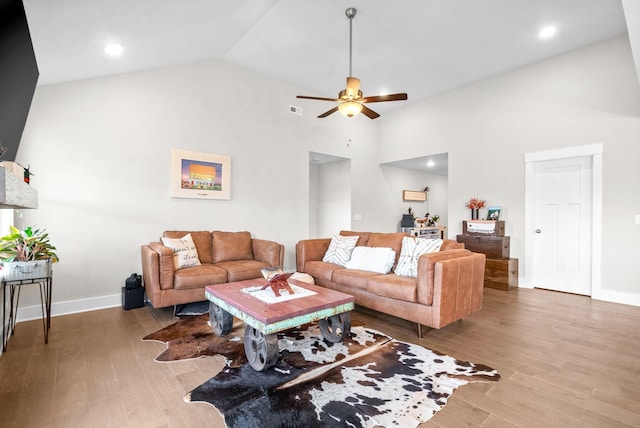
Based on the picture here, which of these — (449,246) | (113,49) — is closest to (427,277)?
(449,246)

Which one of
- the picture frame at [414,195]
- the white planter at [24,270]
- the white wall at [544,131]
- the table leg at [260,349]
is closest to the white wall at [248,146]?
the white wall at [544,131]

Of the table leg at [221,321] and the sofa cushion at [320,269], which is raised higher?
the sofa cushion at [320,269]

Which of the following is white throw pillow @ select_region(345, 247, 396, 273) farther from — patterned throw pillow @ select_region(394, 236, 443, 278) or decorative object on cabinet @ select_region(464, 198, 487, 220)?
decorative object on cabinet @ select_region(464, 198, 487, 220)

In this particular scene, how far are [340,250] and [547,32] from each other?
3.88 m

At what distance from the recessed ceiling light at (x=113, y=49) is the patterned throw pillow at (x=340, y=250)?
336 centimetres

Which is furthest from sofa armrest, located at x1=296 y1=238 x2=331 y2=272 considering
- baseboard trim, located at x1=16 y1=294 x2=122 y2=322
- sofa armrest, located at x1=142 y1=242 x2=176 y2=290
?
baseboard trim, located at x1=16 y1=294 x2=122 y2=322

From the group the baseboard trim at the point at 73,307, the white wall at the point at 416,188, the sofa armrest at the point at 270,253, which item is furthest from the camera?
the white wall at the point at 416,188

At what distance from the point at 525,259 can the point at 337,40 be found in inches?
171

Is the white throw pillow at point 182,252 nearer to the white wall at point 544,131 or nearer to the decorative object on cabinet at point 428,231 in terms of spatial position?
the white wall at point 544,131

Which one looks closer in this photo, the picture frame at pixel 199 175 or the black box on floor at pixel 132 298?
the black box on floor at pixel 132 298

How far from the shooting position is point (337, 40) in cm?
405

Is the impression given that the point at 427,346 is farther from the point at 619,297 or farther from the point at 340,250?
the point at 619,297

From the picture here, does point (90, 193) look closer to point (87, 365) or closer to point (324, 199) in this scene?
point (87, 365)

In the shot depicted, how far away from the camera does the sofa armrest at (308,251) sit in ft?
14.0
